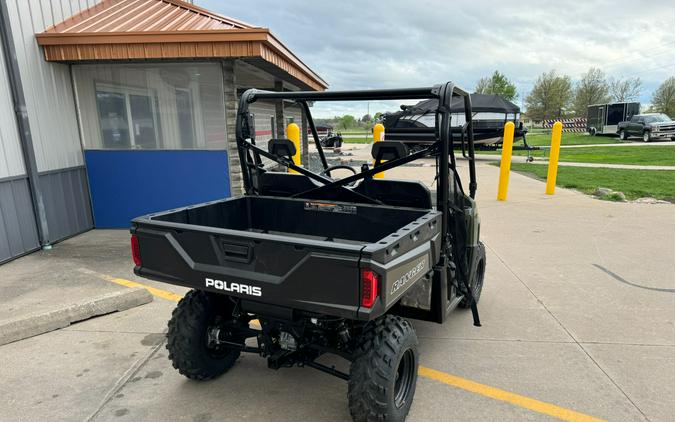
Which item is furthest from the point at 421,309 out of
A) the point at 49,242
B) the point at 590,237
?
the point at 49,242

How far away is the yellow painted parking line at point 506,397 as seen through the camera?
274 cm

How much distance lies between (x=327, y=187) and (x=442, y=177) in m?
0.93

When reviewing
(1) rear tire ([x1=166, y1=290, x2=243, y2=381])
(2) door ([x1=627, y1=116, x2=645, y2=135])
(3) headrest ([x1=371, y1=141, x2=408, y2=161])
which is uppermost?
(3) headrest ([x1=371, y1=141, x2=408, y2=161])

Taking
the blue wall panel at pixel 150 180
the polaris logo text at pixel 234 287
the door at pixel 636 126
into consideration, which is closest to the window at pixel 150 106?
the blue wall panel at pixel 150 180

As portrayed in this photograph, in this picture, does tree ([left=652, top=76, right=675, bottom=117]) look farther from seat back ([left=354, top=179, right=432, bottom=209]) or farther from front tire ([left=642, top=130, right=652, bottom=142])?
seat back ([left=354, top=179, right=432, bottom=209])

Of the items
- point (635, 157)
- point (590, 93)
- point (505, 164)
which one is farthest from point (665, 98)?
point (505, 164)

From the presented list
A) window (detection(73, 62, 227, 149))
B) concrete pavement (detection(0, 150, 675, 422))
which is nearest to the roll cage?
concrete pavement (detection(0, 150, 675, 422))

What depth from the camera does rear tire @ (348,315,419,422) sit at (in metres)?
2.34

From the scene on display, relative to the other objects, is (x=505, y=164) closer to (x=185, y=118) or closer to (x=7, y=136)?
(x=185, y=118)

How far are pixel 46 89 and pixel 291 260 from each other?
20.2ft

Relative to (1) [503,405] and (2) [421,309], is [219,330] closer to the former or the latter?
(2) [421,309]

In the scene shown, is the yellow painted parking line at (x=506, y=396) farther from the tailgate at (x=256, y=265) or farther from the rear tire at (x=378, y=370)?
the tailgate at (x=256, y=265)

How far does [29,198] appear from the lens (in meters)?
6.07

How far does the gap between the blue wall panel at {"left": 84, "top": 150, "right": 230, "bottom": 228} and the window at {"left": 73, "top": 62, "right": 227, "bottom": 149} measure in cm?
20
